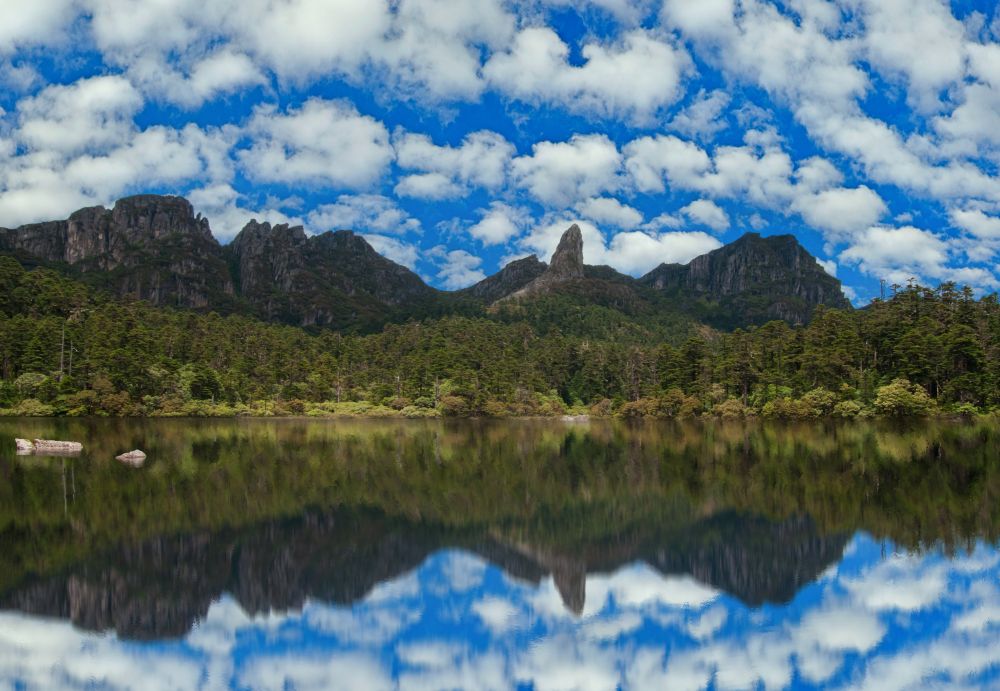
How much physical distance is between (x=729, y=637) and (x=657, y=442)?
45.4 m

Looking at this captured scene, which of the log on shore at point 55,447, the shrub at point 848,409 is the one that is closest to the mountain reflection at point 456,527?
the log on shore at point 55,447

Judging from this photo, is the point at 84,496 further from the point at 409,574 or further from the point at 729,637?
the point at 729,637

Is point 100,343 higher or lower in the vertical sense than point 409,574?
higher

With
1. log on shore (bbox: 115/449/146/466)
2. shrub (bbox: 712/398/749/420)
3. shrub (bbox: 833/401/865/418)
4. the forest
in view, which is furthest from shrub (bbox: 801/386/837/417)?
log on shore (bbox: 115/449/146/466)

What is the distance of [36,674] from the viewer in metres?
11.3

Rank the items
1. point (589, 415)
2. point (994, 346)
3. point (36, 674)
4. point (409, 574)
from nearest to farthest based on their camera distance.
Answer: point (36, 674), point (409, 574), point (994, 346), point (589, 415)

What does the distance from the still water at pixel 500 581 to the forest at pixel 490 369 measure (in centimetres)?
5711

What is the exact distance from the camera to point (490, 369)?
12950 centimetres

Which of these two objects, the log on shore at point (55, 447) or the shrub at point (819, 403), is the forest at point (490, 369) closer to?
the shrub at point (819, 403)

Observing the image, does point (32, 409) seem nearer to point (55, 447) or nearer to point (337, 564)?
point (55, 447)

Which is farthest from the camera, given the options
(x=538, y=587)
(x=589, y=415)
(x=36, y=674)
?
(x=589, y=415)

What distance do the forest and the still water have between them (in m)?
57.1

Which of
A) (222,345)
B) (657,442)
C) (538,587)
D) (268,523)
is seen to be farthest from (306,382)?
(538,587)

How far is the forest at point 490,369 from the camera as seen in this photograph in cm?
8556
